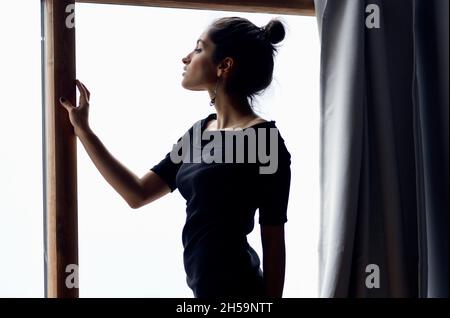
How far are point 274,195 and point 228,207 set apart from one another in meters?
0.12

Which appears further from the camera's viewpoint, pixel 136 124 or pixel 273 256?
pixel 136 124

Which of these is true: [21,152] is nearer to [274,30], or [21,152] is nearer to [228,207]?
[228,207]

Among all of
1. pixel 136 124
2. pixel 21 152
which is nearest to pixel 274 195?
pixel 136 124

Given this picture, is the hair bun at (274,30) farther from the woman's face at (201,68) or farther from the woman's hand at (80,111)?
the woman's hand at (80,111)

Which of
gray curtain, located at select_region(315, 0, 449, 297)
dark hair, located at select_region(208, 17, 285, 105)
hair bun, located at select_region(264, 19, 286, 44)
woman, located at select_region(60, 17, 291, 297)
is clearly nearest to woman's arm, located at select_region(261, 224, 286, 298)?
woman, located at select_region(60, 17, 291, 297)

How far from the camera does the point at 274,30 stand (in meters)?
1.71

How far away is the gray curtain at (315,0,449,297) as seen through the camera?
1.60 m

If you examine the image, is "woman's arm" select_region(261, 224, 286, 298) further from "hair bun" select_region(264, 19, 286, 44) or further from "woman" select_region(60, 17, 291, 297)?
"hair bun" select_region(264, 19, 286, 44)

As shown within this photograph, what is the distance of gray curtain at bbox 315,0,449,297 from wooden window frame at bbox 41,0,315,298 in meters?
0.63

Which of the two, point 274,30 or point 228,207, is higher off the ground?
point 274,30

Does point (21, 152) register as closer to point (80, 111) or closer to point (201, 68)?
point (80, 111)

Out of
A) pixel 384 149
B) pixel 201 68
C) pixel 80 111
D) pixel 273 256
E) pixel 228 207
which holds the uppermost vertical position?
pixel 201 68

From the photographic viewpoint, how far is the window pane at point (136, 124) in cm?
173

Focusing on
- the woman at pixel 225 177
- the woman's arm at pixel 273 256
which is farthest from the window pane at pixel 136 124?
the woman's arm at pixel 273 256
